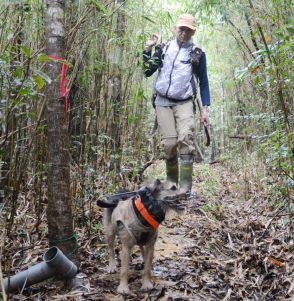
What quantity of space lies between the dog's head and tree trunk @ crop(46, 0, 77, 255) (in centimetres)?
57

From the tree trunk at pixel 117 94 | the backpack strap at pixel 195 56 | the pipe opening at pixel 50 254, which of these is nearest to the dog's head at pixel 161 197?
the pipe opening at pixel 50 254

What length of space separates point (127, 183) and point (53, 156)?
2478 millimetres

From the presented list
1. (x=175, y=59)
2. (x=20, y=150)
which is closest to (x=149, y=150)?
(x=175, y=59)

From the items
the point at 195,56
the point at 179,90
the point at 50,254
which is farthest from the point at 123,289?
the point at 195,56

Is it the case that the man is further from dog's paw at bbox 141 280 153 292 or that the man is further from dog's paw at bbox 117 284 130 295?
dog's paw at bbox 117 284 130 295

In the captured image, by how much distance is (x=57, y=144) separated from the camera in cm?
293

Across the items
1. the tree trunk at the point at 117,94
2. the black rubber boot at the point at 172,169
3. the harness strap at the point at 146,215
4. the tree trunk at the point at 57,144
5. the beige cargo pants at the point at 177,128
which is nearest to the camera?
the tree trunk at the point at 57,144

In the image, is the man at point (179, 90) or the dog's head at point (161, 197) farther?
the man at point (179, 90)

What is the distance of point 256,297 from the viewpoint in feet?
10.2

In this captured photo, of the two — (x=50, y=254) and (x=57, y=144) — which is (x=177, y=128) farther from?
(x=50, y=254)

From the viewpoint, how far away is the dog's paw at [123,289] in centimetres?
314

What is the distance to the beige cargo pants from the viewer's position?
503cm

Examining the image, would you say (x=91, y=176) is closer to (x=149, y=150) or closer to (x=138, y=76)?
(x=138, y=76)

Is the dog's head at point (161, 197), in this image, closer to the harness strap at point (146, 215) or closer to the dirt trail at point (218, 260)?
the harness strap at point (146, 215)
